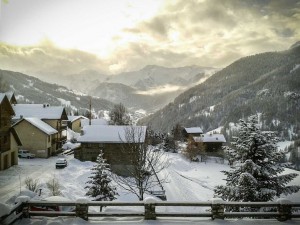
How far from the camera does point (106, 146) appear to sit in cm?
4331

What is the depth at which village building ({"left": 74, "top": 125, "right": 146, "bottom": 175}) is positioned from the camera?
1646 inches

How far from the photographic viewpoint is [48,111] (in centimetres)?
5900

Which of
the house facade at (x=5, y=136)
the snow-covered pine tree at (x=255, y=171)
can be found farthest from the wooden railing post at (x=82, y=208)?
the house facade at (x=5, y=136)

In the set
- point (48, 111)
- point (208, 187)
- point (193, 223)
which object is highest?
point (48, 111)

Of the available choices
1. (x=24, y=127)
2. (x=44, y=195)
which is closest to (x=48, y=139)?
(x=24, y=127)

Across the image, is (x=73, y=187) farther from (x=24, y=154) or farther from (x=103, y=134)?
(x=24, y=154)

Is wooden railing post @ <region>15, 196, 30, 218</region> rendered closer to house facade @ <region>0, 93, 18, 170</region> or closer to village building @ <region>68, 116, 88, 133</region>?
house facade @ <region>0, 93, 18, 170</region>

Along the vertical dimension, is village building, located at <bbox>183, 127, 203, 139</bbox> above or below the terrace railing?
above

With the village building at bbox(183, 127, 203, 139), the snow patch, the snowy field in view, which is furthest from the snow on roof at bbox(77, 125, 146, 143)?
the village building at bbox(183, 127, 203, 139)

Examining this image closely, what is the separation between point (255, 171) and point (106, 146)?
28.9m

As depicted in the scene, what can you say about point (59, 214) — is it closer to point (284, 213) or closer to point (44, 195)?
point (284, 213)

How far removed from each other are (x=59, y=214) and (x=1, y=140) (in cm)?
2727

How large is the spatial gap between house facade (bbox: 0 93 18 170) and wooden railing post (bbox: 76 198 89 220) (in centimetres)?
2725

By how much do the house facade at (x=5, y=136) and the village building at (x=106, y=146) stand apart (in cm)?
968
